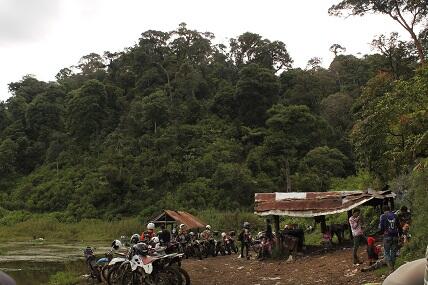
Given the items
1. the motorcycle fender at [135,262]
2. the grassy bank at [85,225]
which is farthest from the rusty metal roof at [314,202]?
the grassy bank at [85,225]

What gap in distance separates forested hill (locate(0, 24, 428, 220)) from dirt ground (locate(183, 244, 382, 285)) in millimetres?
20460

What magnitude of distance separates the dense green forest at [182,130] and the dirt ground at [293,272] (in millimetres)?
19800

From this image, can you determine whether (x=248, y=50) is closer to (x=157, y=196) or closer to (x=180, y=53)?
(x=180, y=53)

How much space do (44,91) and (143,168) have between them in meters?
25.7

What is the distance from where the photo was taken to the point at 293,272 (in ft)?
46.2

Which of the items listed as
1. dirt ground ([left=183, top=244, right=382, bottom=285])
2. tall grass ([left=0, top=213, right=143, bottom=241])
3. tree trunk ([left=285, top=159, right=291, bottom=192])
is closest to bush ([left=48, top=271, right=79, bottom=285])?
dirt ground ([left=183, top=244, right=382, bottom=285])

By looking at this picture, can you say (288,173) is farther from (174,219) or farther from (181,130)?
(174,219)

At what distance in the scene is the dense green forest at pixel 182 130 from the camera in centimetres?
4566

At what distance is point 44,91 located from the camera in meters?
67.4

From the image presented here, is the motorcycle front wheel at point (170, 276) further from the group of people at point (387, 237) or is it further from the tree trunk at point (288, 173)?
the tree trunk at point (288, 173)

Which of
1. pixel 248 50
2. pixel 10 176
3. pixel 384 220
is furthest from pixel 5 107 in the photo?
pixel 384 220

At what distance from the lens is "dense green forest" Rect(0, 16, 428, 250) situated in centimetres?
4566

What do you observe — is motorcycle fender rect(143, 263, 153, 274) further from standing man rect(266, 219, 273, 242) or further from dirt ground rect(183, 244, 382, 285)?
standing man rect(266, 219, 273, 242)

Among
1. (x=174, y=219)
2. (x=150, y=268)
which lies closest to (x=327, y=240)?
(x=150, y=268)
